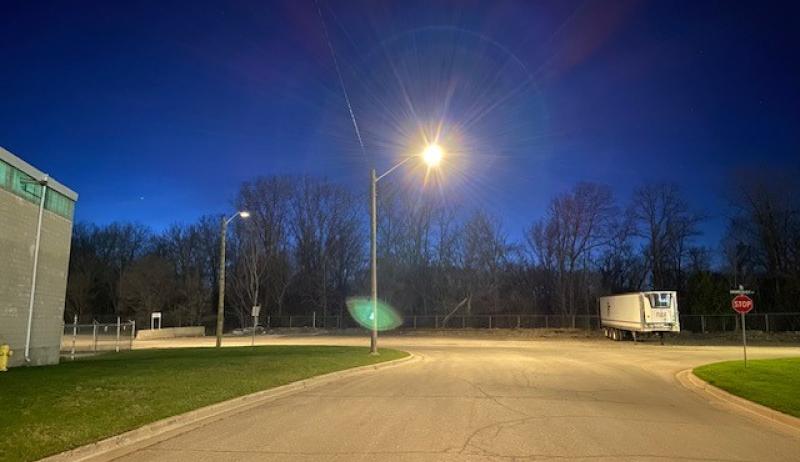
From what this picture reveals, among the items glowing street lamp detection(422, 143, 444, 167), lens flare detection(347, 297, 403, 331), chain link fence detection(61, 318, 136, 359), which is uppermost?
glowing street lamp detection(422, 143, 444, 167)

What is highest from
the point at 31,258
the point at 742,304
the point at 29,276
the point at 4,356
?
the point at 31,258

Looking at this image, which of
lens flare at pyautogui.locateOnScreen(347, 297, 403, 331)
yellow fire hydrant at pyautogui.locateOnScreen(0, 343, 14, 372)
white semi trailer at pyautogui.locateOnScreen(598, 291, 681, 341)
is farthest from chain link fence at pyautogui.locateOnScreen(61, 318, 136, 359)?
white semi trailer at pyautogui.locateOnScreen(598, 291, 681, 341)

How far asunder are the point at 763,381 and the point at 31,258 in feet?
76.9

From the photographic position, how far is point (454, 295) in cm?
6216

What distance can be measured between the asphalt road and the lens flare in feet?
143

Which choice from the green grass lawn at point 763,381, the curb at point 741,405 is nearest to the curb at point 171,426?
the curb at point 741,405

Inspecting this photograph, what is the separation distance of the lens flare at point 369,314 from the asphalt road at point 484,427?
43.6 metres

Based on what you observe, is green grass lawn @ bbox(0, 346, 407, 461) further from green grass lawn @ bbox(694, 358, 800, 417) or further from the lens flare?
the lens flare

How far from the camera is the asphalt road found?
7.36 m

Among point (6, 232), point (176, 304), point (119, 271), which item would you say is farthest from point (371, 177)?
point (119, 271)

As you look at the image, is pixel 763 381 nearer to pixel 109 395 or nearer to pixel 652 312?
pixel 109 395

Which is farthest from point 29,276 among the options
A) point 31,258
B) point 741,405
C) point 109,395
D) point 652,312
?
point 652,312

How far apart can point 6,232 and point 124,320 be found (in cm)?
6145

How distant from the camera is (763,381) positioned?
1523cm
